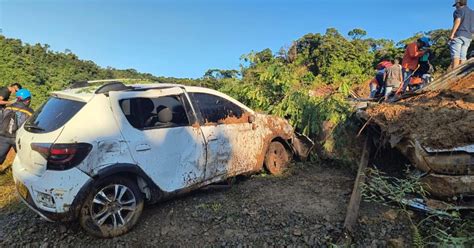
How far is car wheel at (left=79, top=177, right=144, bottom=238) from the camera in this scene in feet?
13.5

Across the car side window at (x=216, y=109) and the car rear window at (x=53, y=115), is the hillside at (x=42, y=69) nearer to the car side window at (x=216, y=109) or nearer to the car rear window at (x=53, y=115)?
the car side window at (x=216, y=109)

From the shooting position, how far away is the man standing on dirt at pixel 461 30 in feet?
25.1

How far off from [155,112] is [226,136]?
4.03 ft

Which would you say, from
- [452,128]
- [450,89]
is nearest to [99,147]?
[452,128]

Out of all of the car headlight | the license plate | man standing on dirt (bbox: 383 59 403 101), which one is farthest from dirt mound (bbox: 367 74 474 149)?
the license plate

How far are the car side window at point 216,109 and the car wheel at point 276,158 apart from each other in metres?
0.97

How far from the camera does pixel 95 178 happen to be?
4.07m

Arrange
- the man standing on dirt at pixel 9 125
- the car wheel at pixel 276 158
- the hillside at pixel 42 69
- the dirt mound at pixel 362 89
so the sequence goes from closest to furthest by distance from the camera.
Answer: the car wheel at pixel 276 158, the man standing on dirt at pixel 9 125, the dirt mound at pixel 362 89, the hillside at pixel 42 69

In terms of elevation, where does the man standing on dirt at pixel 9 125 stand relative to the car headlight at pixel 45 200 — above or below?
above

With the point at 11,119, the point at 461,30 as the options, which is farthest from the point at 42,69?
the point at 461,30

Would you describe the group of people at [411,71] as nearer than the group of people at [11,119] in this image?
No

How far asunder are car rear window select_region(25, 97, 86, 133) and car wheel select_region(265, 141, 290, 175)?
3328mm

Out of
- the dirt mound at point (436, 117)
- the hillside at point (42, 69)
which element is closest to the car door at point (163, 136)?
the dirt mound at point (436, 117)

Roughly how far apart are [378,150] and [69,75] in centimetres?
2076
